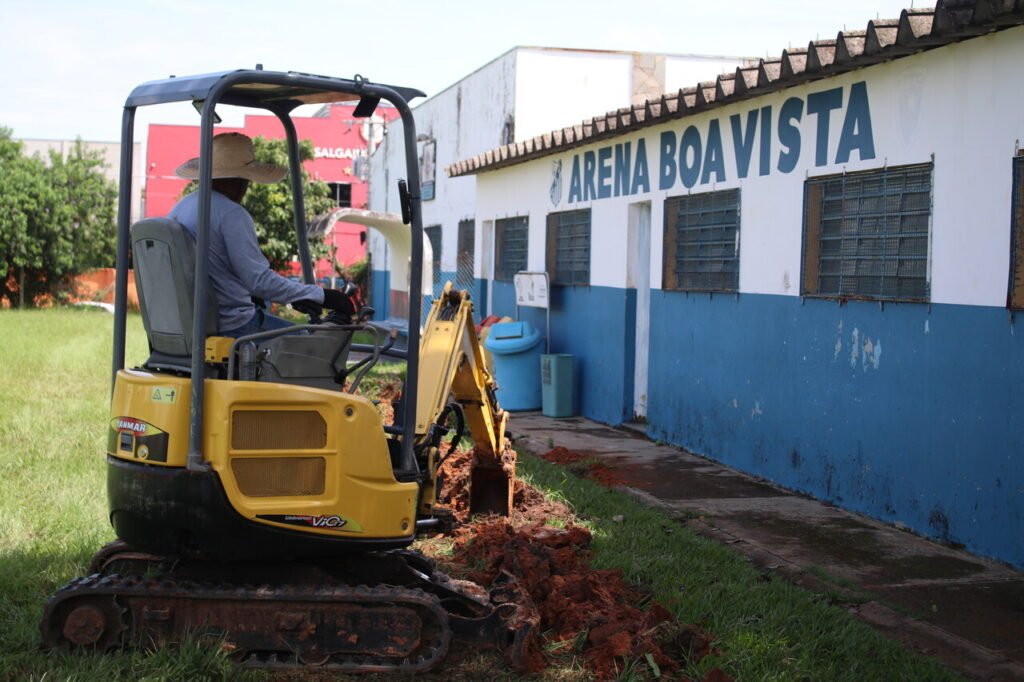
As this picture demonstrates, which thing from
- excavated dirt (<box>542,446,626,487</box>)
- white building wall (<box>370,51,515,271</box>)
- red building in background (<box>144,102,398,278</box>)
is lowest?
excavated dirt (<box>542,446,626,487</box>)

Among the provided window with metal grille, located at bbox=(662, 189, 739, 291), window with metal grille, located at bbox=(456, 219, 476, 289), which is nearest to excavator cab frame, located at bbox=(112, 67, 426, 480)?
window with metal grille, located at bbox=(662, 189, 739, 291)

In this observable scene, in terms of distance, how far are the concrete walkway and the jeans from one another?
3488 millimetres

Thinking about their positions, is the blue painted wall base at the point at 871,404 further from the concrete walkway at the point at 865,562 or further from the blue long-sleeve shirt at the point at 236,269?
the blue long-sleeve shirt at the point at 236,269

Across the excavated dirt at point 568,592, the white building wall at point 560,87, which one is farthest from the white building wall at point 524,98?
the excavated dirt at point 568,592

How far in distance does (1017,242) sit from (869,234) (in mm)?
1716

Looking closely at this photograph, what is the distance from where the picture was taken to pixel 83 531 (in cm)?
784

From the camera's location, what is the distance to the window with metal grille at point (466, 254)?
2159cm

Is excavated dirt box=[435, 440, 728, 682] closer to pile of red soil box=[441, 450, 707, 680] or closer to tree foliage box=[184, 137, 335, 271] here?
pile of red soil box=[441, 450, 707, 680]

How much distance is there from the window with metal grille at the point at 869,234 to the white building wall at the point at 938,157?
0.35ft

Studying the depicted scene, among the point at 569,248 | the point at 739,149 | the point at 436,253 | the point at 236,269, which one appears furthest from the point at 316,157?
the point at 236,269

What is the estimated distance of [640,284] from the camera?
14109mm

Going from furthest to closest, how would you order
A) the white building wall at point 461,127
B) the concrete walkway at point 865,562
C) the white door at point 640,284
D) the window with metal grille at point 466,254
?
the window with metal grille at point 466,254 < the white building wall at point 461,127 < the white door at point 640,284 < the concrete walkway at point 865,562

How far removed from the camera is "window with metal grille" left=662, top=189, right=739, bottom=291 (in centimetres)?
1157

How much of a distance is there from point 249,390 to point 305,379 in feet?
1.18
